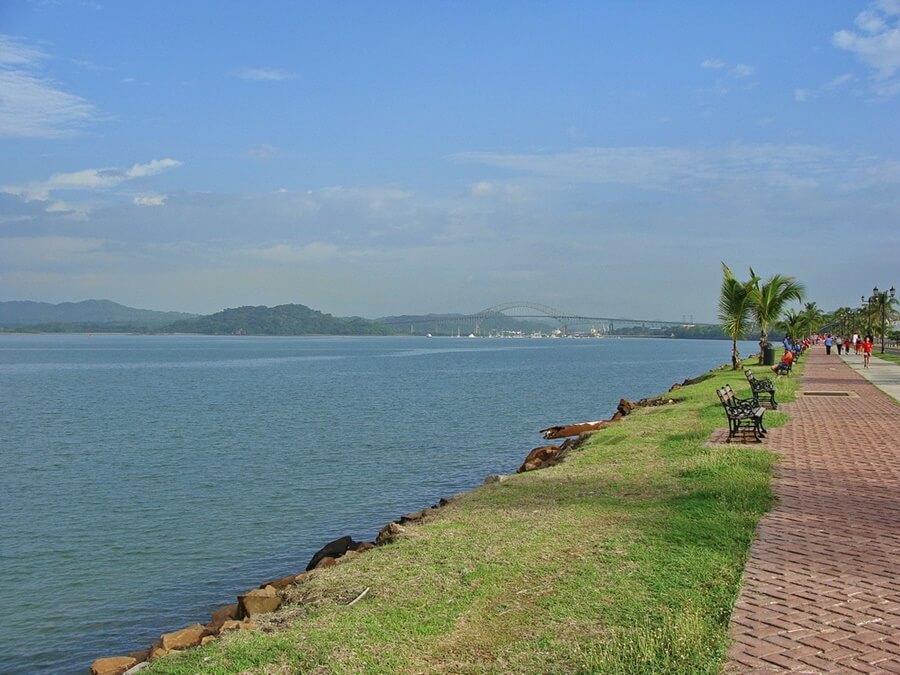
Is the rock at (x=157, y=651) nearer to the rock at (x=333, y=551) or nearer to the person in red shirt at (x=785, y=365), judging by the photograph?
the rock at (x=333, y=551)

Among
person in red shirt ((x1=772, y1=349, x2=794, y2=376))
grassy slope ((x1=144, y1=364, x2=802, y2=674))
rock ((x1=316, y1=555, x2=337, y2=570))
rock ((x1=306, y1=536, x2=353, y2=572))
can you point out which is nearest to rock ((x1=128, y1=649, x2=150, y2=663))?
grassy slope ((x1=144, y1=364, x2=802, y2=674))

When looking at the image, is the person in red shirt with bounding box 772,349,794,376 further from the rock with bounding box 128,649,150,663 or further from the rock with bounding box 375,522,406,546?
the rock with bounding box 128,649,150,663

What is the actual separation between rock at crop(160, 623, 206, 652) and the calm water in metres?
1.80

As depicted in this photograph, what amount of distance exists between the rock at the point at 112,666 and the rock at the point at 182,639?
0.31m

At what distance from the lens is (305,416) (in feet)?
99.8

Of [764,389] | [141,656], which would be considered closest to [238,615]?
[141,656]

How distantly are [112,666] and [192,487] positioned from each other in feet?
33.7

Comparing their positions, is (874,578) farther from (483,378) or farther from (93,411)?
(483,378)

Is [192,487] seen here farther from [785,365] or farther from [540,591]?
[785,365]

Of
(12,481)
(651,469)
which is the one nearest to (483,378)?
(12,481)

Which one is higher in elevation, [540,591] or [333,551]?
[540,591]

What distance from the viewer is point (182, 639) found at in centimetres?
694

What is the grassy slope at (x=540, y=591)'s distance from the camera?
4.91m

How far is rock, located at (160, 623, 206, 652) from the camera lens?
6.76 metres
